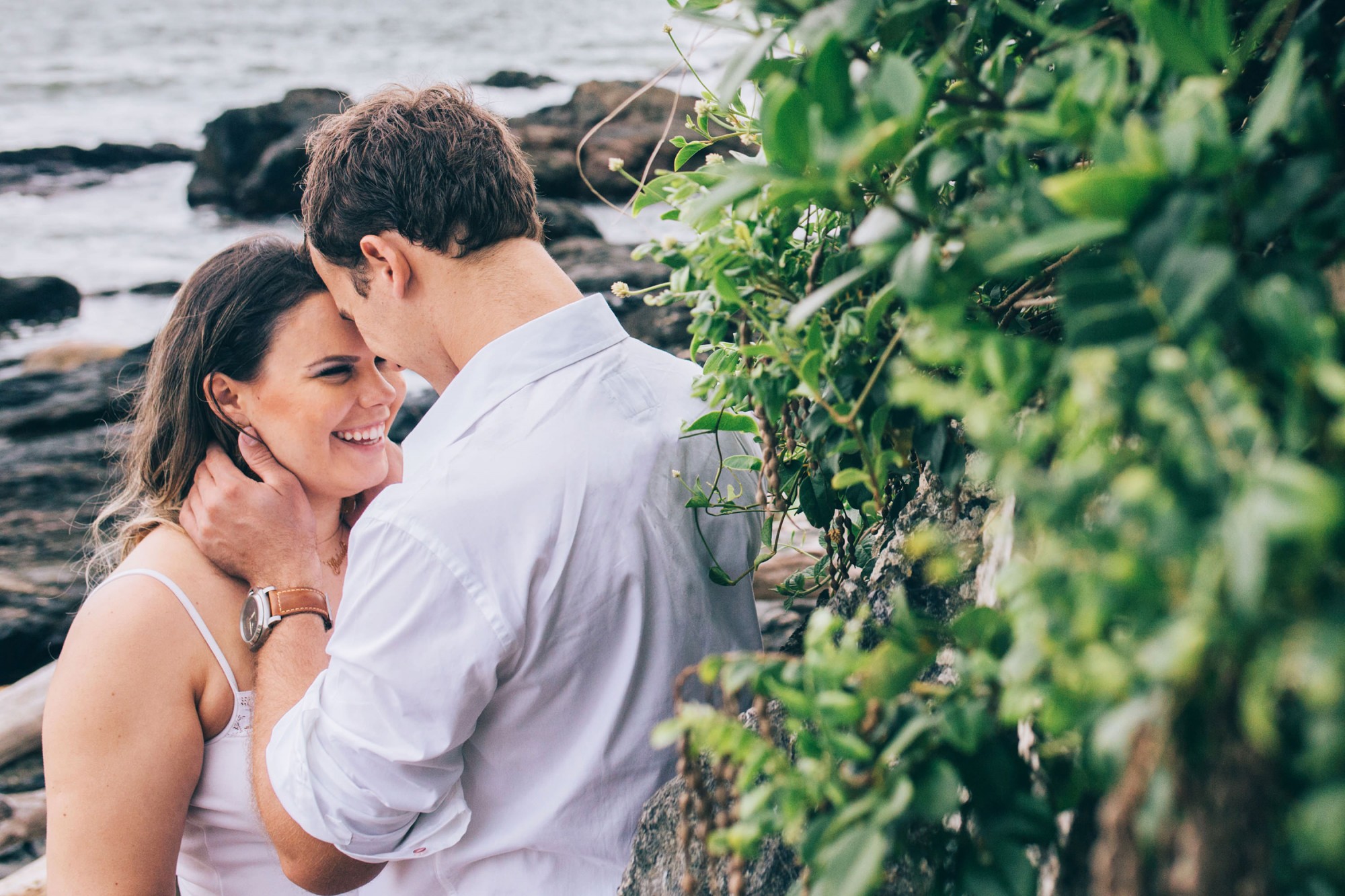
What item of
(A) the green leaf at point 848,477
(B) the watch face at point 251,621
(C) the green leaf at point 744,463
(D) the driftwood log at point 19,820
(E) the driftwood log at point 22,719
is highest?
(A) the green leaf at point 848,477

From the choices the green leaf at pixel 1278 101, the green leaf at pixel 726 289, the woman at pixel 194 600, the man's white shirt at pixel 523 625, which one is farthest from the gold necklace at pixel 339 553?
the green leaf at pixel 1278 101

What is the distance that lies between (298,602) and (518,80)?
70.5 feet

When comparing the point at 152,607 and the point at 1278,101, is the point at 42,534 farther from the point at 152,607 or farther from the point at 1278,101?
the point at 1278,101

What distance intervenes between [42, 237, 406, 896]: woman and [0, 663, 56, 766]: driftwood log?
1.92m

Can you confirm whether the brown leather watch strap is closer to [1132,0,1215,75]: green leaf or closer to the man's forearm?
the man's forearm

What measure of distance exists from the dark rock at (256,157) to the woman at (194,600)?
618 inches

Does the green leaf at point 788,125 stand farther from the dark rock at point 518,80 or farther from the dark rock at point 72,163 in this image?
the dark rock at point 72,163

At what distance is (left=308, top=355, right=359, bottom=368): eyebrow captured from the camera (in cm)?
253

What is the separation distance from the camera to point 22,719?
13.3ft

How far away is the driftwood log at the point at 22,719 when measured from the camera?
158 inches

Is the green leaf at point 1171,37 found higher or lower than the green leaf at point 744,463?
higher

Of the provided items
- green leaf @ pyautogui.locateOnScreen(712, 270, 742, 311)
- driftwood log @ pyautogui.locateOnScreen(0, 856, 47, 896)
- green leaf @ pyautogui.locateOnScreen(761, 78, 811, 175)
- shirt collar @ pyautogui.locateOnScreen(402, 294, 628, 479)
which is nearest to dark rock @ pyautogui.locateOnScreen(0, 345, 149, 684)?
driftwood log @ pyautogui.locateOnScreen(0, 856, 47, 896)

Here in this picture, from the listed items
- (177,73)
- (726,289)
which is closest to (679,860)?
(726,289)

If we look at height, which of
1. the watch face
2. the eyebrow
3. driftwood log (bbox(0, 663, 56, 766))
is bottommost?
driftwood log (bbox(0, 663, 56, 766))
